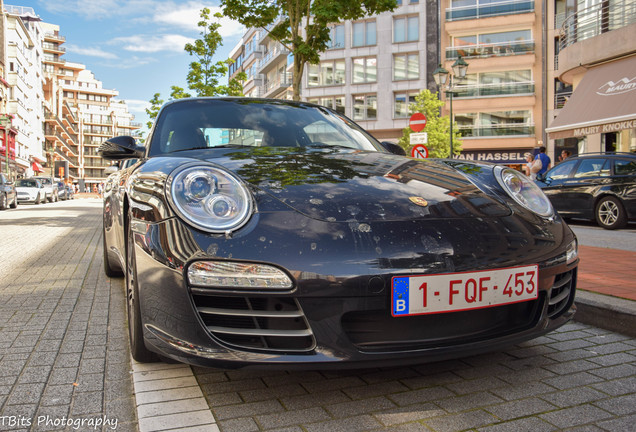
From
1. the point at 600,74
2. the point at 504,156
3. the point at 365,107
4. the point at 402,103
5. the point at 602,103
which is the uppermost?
the point at 402,103

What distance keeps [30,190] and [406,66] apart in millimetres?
24845

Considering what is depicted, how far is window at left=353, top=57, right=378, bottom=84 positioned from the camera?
3944 cm

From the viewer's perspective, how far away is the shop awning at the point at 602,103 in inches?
519

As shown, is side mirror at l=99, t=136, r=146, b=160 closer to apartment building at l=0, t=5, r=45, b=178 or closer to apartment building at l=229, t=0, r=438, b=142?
apartment building at l=229, t=0, r=438, b=142

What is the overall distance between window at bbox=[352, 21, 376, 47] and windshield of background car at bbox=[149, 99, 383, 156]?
124 ft

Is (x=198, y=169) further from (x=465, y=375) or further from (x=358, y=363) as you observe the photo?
(x=465, y=375)

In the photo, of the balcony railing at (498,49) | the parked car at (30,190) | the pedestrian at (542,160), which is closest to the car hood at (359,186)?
the pedestrian at (542,160)

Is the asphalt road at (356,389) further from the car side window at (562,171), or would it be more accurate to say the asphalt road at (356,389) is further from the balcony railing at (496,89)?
the balcony railing at (496,89)

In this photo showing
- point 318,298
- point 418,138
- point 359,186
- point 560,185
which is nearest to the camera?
point 318,298

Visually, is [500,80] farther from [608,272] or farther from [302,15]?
[608,272]

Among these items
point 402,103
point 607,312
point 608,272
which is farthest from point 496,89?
point 607,312

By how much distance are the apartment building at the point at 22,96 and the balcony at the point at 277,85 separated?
19938mm

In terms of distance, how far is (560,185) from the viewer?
35.8ft

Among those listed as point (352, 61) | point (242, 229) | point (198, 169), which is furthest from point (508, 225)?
point (352, 61)
